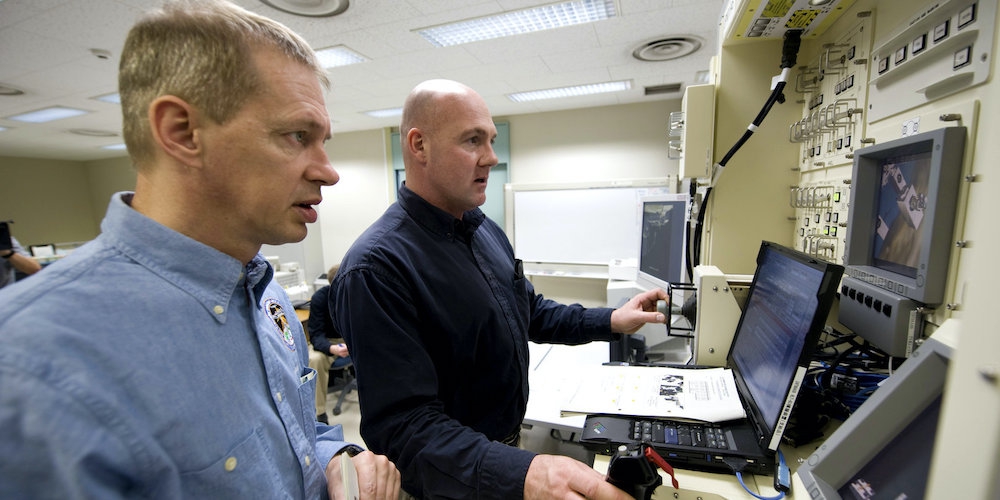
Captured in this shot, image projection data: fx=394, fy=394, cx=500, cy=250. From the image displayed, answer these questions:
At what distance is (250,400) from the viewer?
0.54 metres

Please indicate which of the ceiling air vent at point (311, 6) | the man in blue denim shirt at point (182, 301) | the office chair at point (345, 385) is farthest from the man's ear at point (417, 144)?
the office chair at point (345, 385)

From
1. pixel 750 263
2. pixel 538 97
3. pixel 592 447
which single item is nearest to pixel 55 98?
pixel 538 97

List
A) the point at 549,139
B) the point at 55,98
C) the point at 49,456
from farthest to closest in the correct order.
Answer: the point at 549,139 < the point at 55,98 < the point at 49,456

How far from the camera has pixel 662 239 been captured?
1.91 metres

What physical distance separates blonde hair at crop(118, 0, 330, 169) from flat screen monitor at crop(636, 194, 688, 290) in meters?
1.69

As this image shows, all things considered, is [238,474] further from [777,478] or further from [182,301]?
[777,478]

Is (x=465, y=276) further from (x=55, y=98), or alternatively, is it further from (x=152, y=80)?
(x=55, y=98)

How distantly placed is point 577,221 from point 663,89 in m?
1.63

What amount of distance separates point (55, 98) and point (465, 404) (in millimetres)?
5140

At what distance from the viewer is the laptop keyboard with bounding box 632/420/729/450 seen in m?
0.79

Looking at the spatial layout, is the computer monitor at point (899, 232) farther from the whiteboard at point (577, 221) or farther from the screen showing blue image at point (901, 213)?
the whiteboard at point (577, 221)

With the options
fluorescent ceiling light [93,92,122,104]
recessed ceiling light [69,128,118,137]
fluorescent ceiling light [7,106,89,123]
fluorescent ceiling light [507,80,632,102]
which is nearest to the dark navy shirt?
fluorescent ceiling light [507,80,632,102]

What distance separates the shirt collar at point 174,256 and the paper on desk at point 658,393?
2.42 ft

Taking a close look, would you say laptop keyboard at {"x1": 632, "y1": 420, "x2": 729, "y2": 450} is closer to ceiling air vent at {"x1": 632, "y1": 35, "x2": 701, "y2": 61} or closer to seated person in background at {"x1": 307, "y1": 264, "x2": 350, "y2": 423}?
seated person in background at {"x1": 307, "y1": 264, "x2": 350, "y2": 423}
